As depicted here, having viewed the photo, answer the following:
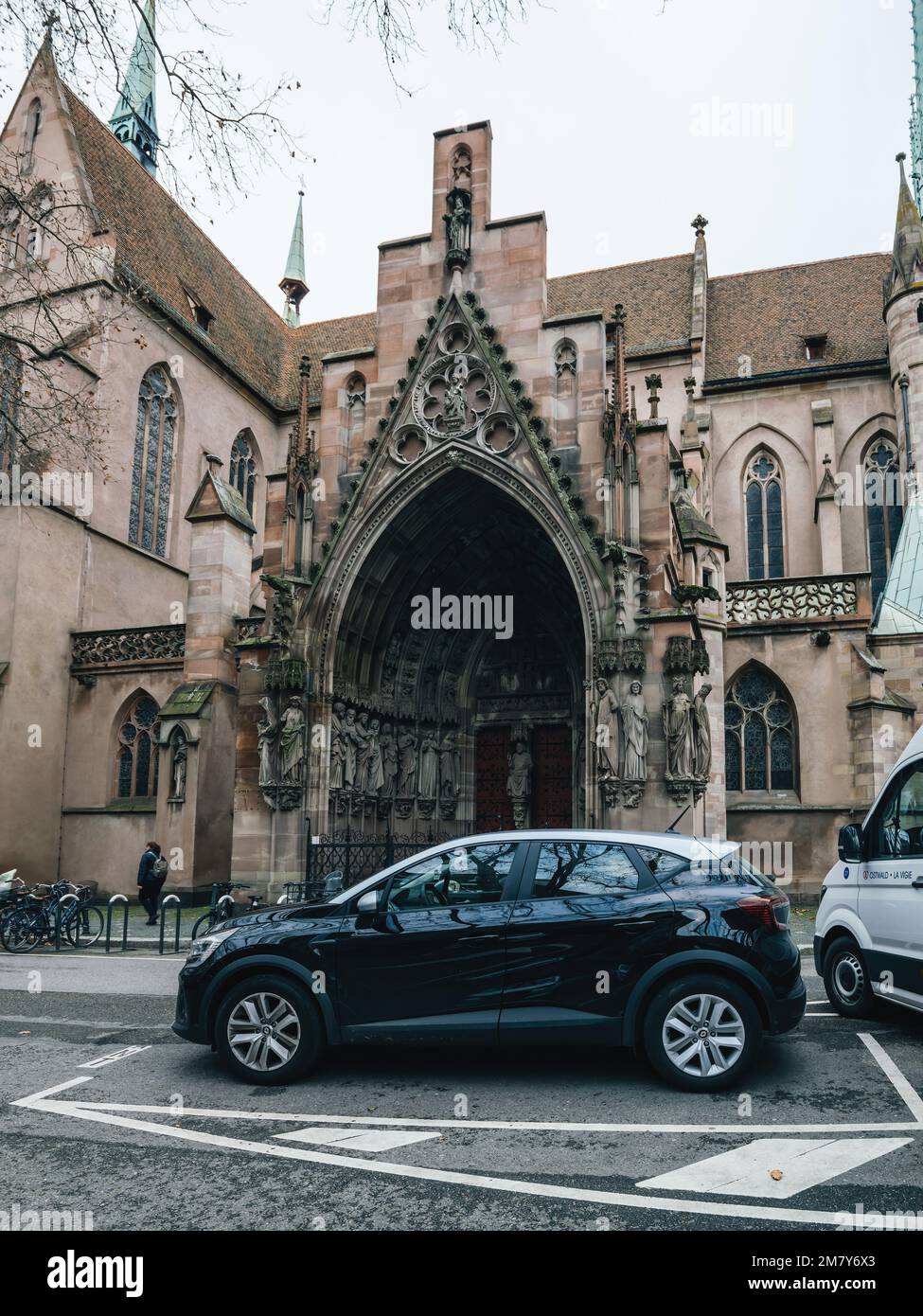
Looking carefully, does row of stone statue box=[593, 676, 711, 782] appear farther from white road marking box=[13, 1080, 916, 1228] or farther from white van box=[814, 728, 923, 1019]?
white road marking box=[13, 1080, 916, 1228]

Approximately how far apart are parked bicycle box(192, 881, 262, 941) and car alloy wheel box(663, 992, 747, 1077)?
21.1 ft

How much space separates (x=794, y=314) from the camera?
1165 inches

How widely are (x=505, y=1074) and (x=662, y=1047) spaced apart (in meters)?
1.01

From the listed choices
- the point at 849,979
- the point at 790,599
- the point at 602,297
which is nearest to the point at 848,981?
the point at 849,979

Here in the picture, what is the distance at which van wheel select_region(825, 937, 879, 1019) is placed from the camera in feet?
24.6

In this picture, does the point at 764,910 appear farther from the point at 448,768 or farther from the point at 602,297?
the point at 602,297

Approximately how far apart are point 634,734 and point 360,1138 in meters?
9.69

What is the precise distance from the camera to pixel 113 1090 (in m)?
5.84

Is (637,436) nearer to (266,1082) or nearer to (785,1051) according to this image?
(785,1051)

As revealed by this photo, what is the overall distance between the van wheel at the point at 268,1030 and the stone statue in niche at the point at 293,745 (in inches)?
370

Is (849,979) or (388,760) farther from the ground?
(388,760)

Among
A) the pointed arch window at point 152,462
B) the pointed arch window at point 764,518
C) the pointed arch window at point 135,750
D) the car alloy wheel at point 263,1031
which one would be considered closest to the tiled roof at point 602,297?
the pointed arch window at point 152,462

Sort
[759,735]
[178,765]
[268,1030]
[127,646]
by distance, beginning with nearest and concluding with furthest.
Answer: [268,1030] → [178,765] → [759,735] → [127,646]

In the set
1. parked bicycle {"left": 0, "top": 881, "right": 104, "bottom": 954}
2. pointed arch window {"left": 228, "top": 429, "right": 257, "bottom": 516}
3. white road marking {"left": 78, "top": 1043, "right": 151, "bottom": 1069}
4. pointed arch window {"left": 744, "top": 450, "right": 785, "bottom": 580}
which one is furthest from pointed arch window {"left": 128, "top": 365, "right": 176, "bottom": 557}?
white road marking {"left": 78, "top": 1043, "right": 151, "bottom": 1069}
